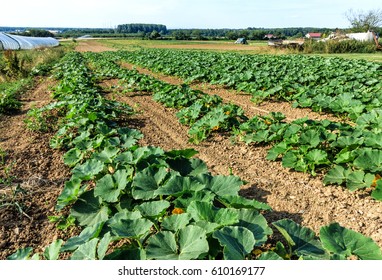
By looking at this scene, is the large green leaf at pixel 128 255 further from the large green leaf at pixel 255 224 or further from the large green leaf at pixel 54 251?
the large green leaf at pixel 255 224

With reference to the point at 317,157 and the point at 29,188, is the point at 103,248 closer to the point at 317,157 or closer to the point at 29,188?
the point at 29,188

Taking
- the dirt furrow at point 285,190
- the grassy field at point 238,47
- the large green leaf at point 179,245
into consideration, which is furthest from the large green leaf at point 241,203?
the grassy field at point 238,47

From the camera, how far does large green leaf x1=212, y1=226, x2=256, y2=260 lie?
1.95 metres

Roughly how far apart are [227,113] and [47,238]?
13.3ft

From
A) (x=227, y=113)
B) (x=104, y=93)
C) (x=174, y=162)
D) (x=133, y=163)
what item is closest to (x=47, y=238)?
(x=133, y=163)

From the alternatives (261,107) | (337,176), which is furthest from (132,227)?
(261,107)

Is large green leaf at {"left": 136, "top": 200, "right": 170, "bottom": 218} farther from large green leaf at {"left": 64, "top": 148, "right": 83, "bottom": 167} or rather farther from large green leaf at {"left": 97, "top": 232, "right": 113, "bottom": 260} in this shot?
large green leaf at {"left": 64, "top": 148, "right": 83, "bottom": 167}

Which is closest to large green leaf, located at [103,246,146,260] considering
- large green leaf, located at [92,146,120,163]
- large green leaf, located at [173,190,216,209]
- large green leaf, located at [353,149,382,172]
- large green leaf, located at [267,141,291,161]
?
large green leaf, located at [173,190,216,209]

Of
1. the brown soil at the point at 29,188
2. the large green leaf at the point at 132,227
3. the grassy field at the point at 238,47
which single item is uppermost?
the grassy field at the point at 238,47

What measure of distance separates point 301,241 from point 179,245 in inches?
34.4

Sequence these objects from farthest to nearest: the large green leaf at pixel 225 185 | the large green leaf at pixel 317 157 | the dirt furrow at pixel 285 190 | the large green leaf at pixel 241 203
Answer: the large green leaf at pixel 317 157 < the dirt furrow at pixel 285 190 < the large green leaf at pixel 225 185 < the large green leaf at pixel 241 203

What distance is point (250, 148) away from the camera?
5.17m

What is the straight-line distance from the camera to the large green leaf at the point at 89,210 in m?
2.81

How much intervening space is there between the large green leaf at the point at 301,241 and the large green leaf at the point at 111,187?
1.33 metres
